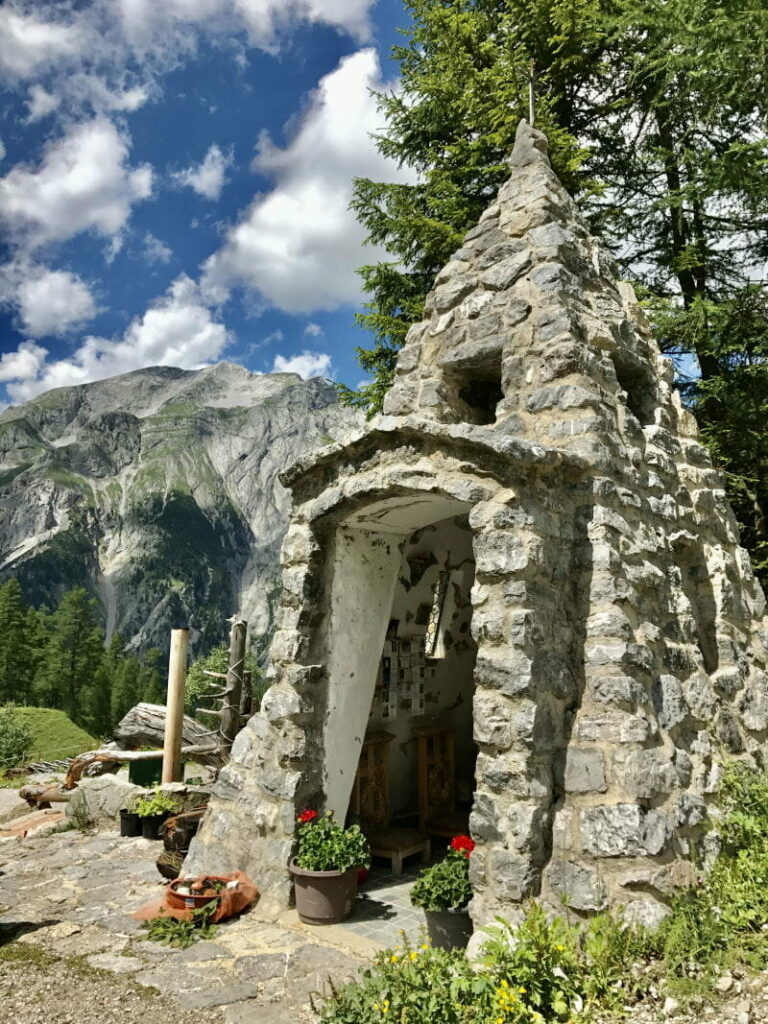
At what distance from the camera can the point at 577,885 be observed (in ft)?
15.3

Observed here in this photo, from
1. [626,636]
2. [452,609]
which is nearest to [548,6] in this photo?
[452,609]

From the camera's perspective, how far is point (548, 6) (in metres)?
12.8

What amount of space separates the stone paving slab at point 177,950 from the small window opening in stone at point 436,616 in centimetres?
374

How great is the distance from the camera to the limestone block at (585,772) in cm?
493

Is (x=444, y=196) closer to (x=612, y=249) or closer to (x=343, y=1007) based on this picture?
(x=612, y=249)

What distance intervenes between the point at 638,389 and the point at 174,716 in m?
7.16

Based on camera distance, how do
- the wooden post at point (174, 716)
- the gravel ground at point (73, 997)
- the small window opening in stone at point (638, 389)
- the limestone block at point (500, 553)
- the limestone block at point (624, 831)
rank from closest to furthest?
the gravel ground at point (73, 997)
the limestone block at point (624, 831)
the limestone block at point (500, 553)
the small window opening in stone at point (638, 389)
the wooden post at point (174, 716)

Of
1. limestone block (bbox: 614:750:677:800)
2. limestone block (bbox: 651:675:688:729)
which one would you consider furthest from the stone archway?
limestone block (bbox: 651:675:688:729)

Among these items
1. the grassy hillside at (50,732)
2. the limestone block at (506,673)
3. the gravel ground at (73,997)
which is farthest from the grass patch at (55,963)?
the grassy hillside at (50,732)

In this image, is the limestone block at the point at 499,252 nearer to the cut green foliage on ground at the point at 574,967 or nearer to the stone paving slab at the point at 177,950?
the cut green foliage on ground at the point at 574,967

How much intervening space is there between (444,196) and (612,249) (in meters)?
3.49

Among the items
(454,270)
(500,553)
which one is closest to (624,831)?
(500,553)

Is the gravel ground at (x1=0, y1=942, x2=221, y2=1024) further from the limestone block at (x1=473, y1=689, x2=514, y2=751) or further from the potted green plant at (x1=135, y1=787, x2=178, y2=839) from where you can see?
the potted green plant at (x1=135, y1=787, x2=178, y2=839)

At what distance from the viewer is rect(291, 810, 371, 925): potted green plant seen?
5680 mm
